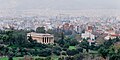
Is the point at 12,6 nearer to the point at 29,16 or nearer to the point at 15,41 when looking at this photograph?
the point at 29,16

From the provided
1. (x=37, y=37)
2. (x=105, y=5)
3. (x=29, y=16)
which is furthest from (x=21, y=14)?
(x=37, y=37)

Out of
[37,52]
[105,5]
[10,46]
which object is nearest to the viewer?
[37,52]

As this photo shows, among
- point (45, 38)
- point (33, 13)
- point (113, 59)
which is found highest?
point (113, 59)

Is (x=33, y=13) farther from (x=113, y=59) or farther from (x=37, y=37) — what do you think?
(x=113, y=59)

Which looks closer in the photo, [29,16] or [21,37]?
[21,37]

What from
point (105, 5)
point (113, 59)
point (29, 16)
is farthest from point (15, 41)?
point (105, 5)

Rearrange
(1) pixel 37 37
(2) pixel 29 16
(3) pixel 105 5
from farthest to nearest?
(3) pixel 105 5 < (2) pixel 29 16 < (1) pixel 37 37

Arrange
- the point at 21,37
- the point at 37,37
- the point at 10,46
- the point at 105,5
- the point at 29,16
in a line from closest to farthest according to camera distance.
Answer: the point at 10,46 → the point at 21,37 → the point at 37,37 → the point at 29,16 → the point at 105,5

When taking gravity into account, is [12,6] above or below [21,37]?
below

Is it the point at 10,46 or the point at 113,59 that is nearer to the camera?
the point at 113,59
